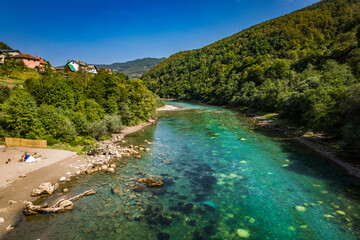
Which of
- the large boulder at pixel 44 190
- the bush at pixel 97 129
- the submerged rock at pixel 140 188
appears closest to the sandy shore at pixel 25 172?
the large boulder at pixel 44 190

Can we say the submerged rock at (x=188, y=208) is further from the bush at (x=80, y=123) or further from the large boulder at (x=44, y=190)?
the bush at (x=80, y=123)

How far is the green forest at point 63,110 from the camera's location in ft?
86.1

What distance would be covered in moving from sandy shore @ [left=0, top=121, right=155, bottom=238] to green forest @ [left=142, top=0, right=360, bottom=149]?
109 ft

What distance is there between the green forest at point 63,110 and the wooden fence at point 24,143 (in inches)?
31.1

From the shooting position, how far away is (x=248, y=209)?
15.0 metres

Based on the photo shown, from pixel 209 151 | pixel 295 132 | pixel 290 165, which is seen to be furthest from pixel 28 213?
pixel 295 132

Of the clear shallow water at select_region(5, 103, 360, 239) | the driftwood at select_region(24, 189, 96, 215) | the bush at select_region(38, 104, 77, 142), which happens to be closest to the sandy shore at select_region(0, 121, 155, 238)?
the driftwood at select_region(24, 189, 96, 215)

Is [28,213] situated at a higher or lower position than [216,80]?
lower

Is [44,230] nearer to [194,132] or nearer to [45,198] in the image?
[45,198]

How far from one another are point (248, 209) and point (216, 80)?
151 meters

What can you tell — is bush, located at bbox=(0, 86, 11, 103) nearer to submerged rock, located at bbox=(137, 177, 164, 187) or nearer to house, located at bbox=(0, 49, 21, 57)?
submerged rock, located at bbox=(137, 177, 164, 187)

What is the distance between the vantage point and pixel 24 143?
25.2m

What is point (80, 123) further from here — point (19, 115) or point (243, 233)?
point (243, 233)

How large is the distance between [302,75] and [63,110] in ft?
250
